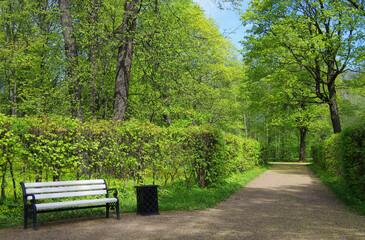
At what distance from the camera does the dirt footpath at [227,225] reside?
5.01 meters

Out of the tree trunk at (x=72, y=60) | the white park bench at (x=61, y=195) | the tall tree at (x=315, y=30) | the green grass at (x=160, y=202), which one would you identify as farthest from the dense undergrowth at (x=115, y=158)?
the tall tree at (x=315, y=30)

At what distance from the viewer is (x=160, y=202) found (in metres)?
7.74

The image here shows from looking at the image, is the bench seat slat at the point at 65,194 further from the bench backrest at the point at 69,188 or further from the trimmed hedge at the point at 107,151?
the trimmed hedge at the point at 107,151

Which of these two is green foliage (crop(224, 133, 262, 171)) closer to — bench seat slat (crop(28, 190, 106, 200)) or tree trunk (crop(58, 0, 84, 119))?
tree trunk (crop(58, 0, 84, 119))

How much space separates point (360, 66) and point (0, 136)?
Result: 18237mm

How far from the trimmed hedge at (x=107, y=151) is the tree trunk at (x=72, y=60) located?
445cm

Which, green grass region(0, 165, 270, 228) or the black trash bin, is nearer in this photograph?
green grass region(0, 165, 270, 228)

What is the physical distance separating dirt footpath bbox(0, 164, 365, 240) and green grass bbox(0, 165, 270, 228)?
0.90 feet

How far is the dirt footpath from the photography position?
16.4 feet

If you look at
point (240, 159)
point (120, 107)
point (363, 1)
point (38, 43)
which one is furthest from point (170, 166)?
point (363, 1)

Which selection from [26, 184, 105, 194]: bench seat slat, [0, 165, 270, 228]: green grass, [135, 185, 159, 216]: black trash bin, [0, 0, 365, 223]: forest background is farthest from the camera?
[0, 0, 365, 223]: forest background

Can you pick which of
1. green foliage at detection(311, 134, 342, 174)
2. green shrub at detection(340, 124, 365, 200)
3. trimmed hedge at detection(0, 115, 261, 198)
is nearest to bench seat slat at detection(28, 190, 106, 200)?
trimmed hedge at detection(0, 115, 261, 198)

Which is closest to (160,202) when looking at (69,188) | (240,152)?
(69,188)

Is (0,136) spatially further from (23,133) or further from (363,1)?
(363,1)
